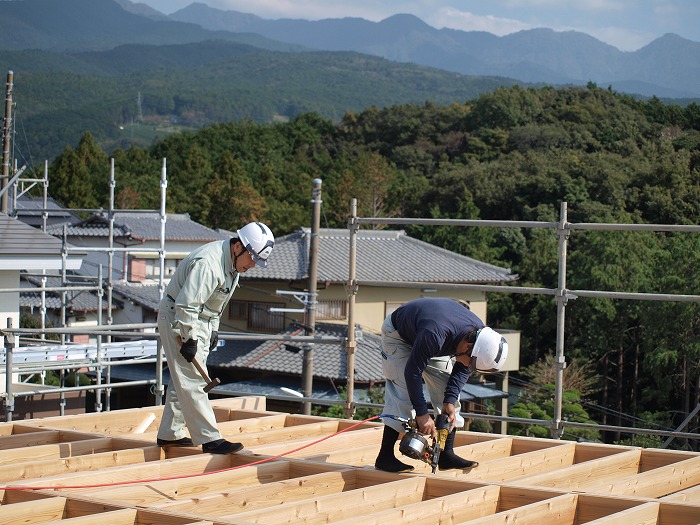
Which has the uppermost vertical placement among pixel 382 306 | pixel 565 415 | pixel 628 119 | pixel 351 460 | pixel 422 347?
pixel 628 119

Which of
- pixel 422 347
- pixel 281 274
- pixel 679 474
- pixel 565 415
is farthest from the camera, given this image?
pixel 281 274

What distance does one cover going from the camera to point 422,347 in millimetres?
4527

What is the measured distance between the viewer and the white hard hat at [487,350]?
449 centimetres

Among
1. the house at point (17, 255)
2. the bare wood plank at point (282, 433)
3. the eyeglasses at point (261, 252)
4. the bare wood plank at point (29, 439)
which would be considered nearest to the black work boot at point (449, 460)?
the bare wood plank at point (282, 433)

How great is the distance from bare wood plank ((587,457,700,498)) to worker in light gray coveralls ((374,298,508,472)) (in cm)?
72

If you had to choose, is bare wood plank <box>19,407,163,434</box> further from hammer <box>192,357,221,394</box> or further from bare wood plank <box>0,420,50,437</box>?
hammer <box>192,357,221,394</box>

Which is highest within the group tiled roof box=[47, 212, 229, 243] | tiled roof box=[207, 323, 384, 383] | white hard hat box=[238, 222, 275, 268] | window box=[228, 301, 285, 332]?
white hard hat box=[238, 222, 275, 268]

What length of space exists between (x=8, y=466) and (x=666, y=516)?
3.11 metres

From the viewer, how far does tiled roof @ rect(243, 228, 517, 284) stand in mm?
27000

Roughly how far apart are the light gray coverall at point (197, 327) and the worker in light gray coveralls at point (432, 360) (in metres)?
0.91

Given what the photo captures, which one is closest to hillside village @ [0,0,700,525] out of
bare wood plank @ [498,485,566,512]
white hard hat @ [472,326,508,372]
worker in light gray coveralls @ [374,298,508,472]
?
bare wood plank @ [498,485,566,512]

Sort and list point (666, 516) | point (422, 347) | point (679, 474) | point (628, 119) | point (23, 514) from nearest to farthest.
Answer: point (23, 514) < point (666, 516) < point (422, 347) < point (679, 474) < point (628, 119)

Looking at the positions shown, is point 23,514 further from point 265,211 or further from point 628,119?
point 628,119

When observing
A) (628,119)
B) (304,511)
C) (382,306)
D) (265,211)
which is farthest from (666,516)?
(628,119)
